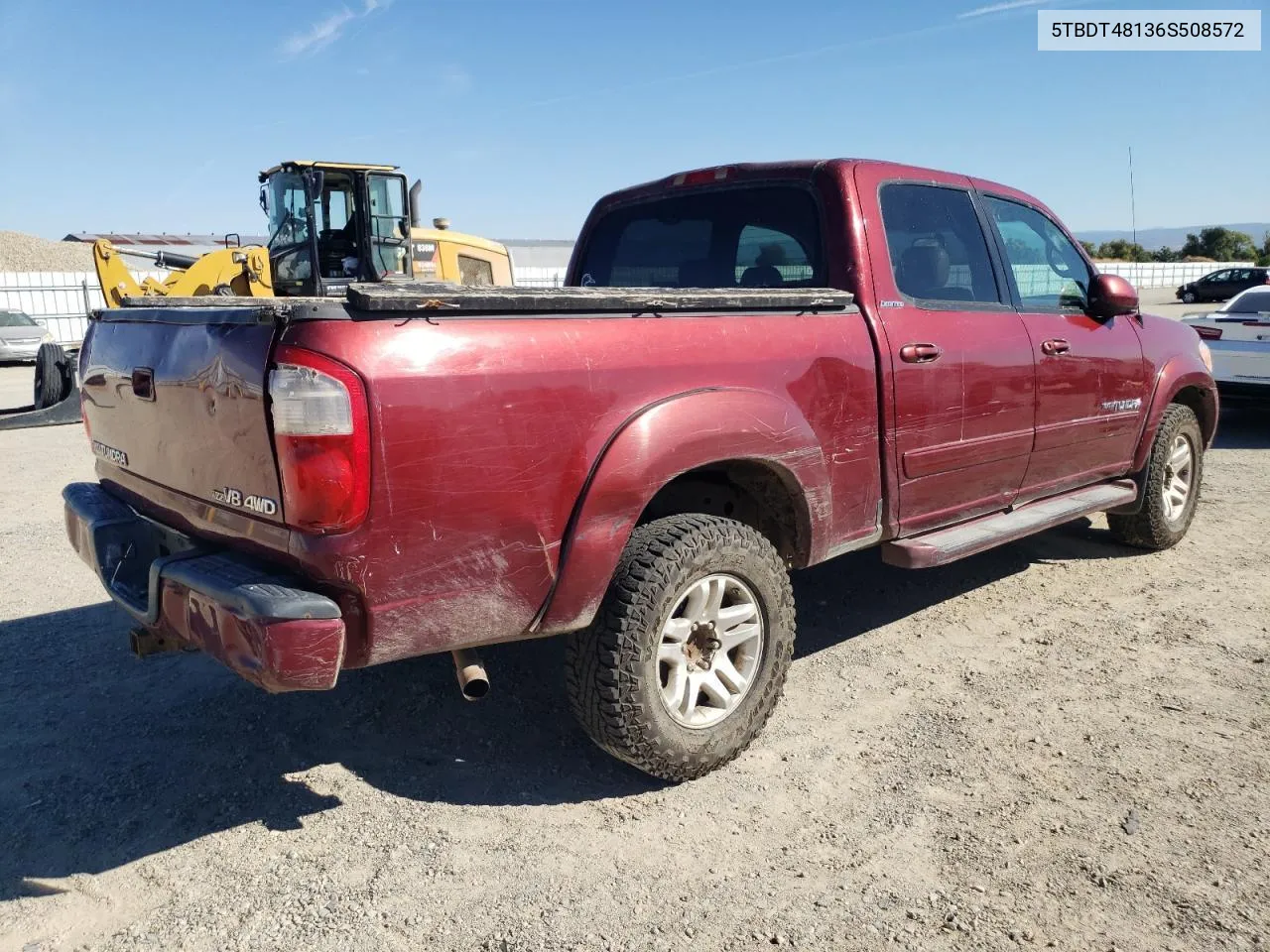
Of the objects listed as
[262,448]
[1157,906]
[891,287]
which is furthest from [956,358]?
[262,448]

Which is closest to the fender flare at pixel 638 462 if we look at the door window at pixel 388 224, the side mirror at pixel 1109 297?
the side mirror at pixel 1109 297

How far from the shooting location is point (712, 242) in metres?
4.30

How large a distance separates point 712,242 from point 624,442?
1783 millimetres

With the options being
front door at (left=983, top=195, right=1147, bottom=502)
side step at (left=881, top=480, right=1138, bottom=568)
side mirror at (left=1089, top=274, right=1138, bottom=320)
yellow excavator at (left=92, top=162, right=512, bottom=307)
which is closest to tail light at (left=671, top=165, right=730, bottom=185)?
front door at (left=983, top=195, right=1147, bottom=502)

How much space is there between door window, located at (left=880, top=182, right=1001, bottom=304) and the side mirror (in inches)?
28.5

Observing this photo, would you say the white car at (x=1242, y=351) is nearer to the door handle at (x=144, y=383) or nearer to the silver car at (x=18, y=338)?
the door handle at (x=144, y=383)

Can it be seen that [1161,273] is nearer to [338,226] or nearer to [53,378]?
[338,226]

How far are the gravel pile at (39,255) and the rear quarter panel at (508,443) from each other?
4699cm

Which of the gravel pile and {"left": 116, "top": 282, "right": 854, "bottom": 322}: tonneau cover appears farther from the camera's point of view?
the gravel pile

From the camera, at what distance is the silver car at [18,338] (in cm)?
2042

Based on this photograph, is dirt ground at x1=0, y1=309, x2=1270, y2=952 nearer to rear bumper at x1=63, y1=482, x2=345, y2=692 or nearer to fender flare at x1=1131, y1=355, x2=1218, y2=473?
rear bumper at x1=63, y1=482, x2=345, y2=692

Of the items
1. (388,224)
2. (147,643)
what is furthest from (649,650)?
(388,224)

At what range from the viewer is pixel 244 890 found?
262 cm

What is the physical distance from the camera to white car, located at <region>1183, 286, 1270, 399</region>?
9.06 m
